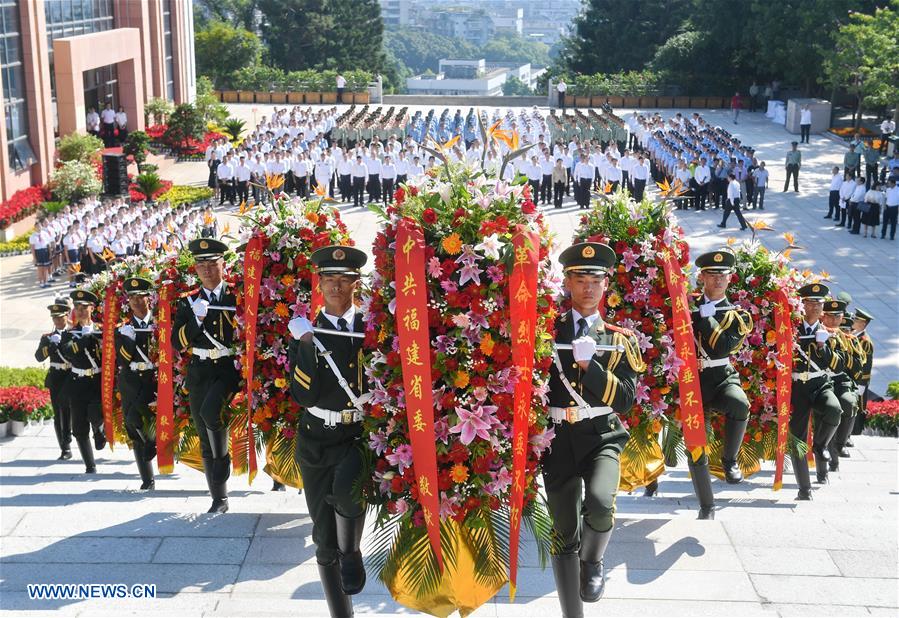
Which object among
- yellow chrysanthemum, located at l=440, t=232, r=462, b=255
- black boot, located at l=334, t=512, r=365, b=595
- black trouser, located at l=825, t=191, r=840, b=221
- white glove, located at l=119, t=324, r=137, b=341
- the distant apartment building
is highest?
yellow chrysanthemum, located at l=440, t=232, r=462, b=255

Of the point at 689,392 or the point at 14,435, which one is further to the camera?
the point at 14,435

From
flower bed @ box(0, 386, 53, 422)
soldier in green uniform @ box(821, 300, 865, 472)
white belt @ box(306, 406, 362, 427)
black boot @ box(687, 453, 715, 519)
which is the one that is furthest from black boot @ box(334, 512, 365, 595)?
flower bed @ box(0, 386, 53, 422)

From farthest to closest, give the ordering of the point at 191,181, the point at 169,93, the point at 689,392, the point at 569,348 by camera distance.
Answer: the point at 169,93
the point at 191,181
the point at 689,392
the point at 569,348

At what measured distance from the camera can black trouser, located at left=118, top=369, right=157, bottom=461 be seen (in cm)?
851

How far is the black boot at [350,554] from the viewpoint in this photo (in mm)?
5629

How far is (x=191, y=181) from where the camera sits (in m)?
30.0

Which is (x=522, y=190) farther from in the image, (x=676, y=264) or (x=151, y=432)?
(x=151, y=432)

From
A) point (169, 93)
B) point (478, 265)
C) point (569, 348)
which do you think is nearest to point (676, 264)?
point (569, 348)

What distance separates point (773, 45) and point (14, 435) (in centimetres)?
3661

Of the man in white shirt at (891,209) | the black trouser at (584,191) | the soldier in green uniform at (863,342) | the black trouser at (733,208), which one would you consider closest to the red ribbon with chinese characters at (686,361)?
the soldier in green uniform at (863,342)

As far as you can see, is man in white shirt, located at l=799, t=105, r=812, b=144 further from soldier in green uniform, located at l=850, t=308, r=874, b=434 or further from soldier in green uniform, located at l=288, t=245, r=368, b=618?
soldier in green uniform, located at l=288, t=245, r=368, b=618

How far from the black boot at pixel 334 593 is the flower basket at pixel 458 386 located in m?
0.26

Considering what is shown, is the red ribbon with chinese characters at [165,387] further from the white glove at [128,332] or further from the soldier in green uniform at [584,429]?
the soldier in green uniform at [584,429]

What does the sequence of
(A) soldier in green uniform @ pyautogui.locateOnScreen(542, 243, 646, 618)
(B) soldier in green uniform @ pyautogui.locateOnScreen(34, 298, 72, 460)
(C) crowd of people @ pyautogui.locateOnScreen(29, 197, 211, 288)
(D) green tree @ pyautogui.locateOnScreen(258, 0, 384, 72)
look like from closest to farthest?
1. (A) soldier in green uniform @ pyautogui.locateOnScreen(542, 243, 646, 618)
2. (B) soldier in green uniform @ pyautogui.locateOnScreen(34, 298, 72, 460)
3. (C) crowd of people @ pyautogui.locateOnScreen(29, 197, 211, 288)
4. (D) green tree @ pyautogui.locateOnScreen(258, 0, 384, 72)
